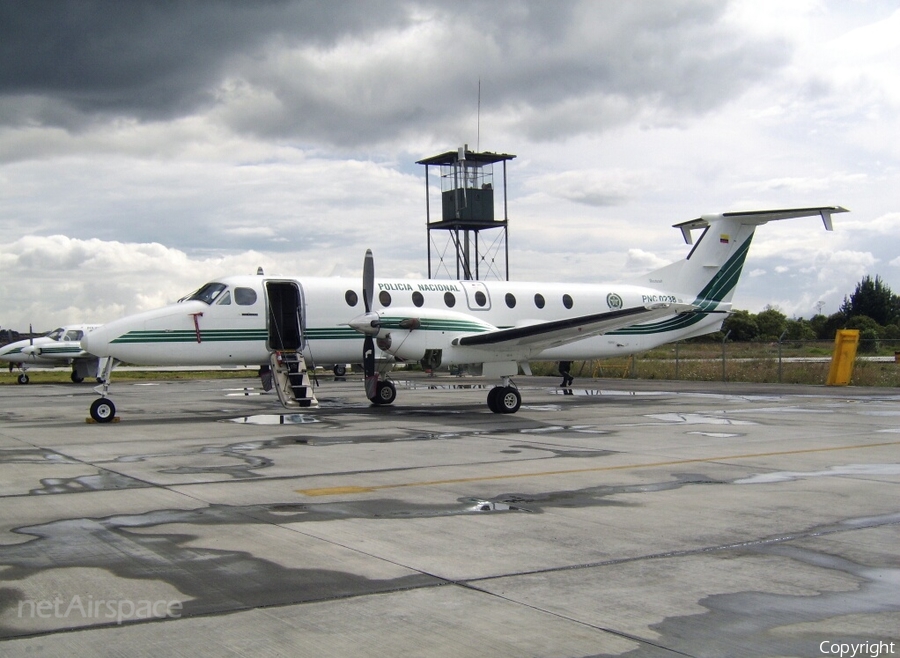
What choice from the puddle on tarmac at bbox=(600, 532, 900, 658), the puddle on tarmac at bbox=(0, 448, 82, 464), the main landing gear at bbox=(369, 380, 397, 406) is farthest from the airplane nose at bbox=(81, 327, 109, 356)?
the puddle on tarmac at bbox=(600, 532, 900, 658)

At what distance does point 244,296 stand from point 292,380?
2288mm

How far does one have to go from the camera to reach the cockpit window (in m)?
19.3

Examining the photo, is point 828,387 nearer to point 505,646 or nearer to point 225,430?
point 225,430

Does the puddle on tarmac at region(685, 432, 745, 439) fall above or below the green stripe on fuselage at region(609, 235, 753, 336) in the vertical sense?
below

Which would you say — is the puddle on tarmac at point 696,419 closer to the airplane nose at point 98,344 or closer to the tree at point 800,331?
the airplane nose at point 98,344

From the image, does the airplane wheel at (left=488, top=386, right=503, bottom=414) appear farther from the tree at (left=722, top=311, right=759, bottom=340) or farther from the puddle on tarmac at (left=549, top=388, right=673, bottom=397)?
the tree at (left=722, top=311, right=759, bottom=340)

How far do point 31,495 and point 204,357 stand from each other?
1034 cm

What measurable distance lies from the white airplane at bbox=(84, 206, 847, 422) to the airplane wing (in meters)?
0.03

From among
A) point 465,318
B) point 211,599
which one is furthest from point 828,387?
point 211,599

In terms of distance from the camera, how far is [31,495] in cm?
876

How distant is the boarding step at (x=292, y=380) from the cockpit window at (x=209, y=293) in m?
1.91

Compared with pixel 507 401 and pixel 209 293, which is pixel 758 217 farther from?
pixel 209 293

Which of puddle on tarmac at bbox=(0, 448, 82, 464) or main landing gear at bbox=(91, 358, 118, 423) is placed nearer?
puddle on tarmac at bbox=(0, 448, 82, 464)

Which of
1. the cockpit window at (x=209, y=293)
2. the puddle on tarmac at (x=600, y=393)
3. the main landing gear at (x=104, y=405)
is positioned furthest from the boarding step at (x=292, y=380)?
the puddle on tarmac at (x=600, y=393)
